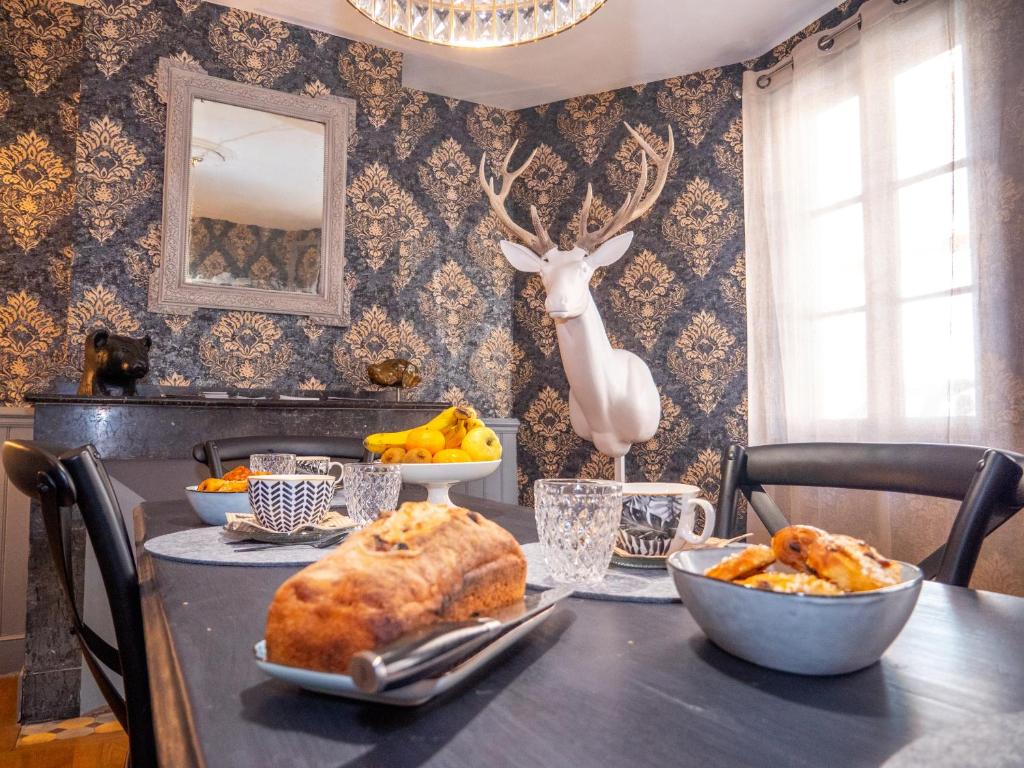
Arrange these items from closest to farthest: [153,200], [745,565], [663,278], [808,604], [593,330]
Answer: [808,604] → [745,565] → [593,330] → [153,200] → [663,278]

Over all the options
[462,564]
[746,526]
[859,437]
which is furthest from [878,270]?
[462,564]

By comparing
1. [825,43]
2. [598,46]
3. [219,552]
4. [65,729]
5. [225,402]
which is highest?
[598,46]

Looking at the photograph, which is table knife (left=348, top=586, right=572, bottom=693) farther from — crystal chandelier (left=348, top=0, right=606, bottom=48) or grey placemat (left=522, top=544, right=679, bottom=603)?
crystal chandelier (left=348, top=0, right=606, bottom=48)

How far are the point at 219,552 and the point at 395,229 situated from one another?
119 inches

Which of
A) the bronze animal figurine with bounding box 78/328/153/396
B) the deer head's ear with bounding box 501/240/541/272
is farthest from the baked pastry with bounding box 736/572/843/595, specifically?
the bronze animal figurine with bounding box 78/328/153/396

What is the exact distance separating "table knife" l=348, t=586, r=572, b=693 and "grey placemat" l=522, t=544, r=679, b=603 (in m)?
0.19

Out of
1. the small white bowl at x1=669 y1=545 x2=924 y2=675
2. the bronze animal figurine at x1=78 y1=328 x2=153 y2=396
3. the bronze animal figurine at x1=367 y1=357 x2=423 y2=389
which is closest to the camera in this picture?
the small white bowl at x1=669 y1=545 x2=924 y2=675

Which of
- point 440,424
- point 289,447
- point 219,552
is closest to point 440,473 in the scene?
point 440,424

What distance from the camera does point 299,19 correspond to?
320 cm

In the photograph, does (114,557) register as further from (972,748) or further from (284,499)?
(972,748)

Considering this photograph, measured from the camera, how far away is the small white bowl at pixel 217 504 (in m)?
1.00

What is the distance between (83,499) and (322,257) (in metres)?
2.76

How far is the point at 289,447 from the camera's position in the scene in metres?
1.86

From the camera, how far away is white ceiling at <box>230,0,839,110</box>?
9.98ft
